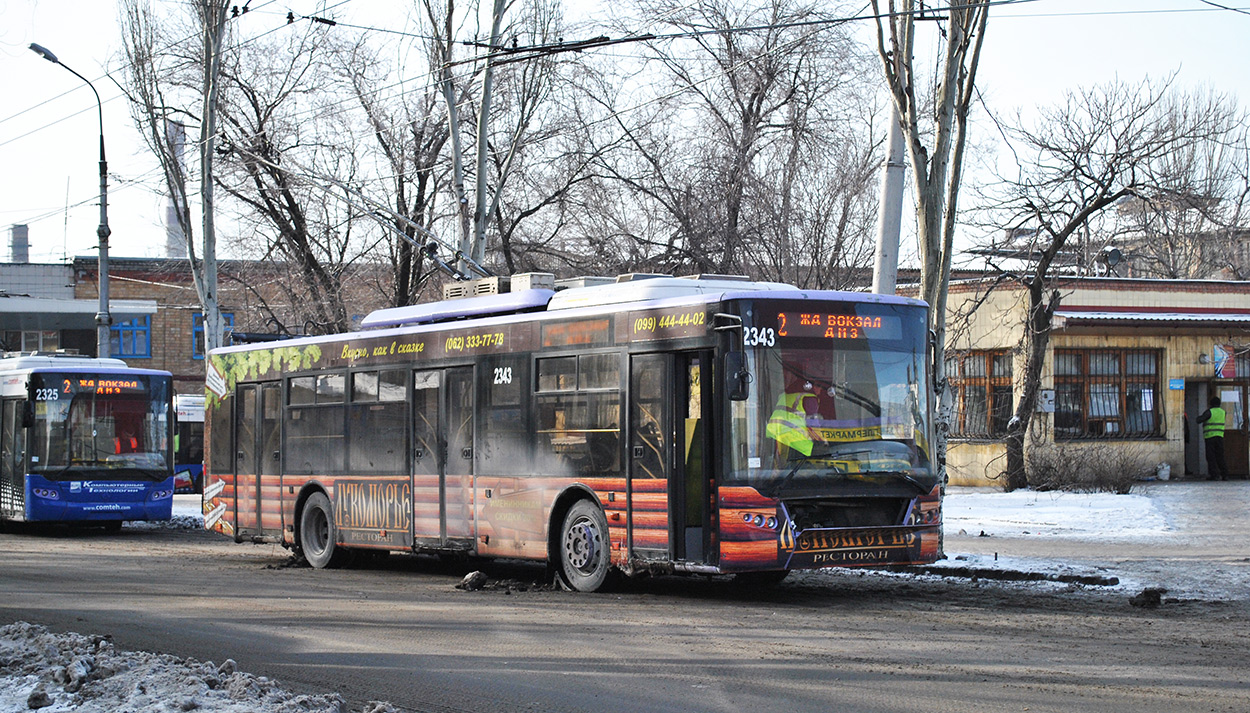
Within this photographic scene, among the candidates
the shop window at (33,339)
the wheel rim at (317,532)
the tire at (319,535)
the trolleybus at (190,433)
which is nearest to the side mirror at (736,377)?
the tire at (319,535)

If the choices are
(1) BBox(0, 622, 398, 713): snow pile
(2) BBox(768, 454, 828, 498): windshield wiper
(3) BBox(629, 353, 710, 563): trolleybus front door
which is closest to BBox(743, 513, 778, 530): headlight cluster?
(2) BBox(768, 454, 828, 498): windshield wiper

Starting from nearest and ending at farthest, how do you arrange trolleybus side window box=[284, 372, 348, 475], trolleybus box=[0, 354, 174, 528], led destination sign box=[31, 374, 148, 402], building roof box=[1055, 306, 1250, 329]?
trolleybus side window box=[284, 372, 348, 475] < trolleybus box=[0, 354, 174, 528] < led destination sign box=[31, 374, 148, 402] < building roof box=[1055, 306, 1250, 329]

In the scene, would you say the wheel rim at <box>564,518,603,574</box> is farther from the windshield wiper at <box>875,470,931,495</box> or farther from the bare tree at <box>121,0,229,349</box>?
the bare tree at <box>121,0,229,349</box>

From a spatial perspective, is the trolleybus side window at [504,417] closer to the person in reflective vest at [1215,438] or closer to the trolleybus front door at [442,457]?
the trolleybus front door at [442,457]

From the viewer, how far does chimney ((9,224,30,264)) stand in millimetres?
70312

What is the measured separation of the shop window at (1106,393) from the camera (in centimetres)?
2861

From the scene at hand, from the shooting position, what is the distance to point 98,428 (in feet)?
79.0

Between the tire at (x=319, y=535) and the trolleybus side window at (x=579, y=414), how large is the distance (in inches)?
178

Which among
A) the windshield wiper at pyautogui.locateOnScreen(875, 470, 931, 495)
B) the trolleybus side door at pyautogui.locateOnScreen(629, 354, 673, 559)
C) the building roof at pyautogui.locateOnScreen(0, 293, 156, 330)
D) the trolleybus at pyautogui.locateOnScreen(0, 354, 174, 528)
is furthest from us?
the building roof at pyautogui.locateOnScreen(0, 293, 156, 330)

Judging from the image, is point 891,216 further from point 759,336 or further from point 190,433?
point 190,433

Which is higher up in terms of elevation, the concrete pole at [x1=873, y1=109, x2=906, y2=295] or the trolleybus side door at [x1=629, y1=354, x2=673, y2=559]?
the concrete pole at [x1=873, y1=109, x2=906, y2=295]

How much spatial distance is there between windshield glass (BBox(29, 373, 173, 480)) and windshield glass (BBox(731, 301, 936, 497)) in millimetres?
15729

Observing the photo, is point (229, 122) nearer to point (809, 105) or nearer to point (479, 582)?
point (809, 105)

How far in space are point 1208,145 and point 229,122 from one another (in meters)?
32.0
